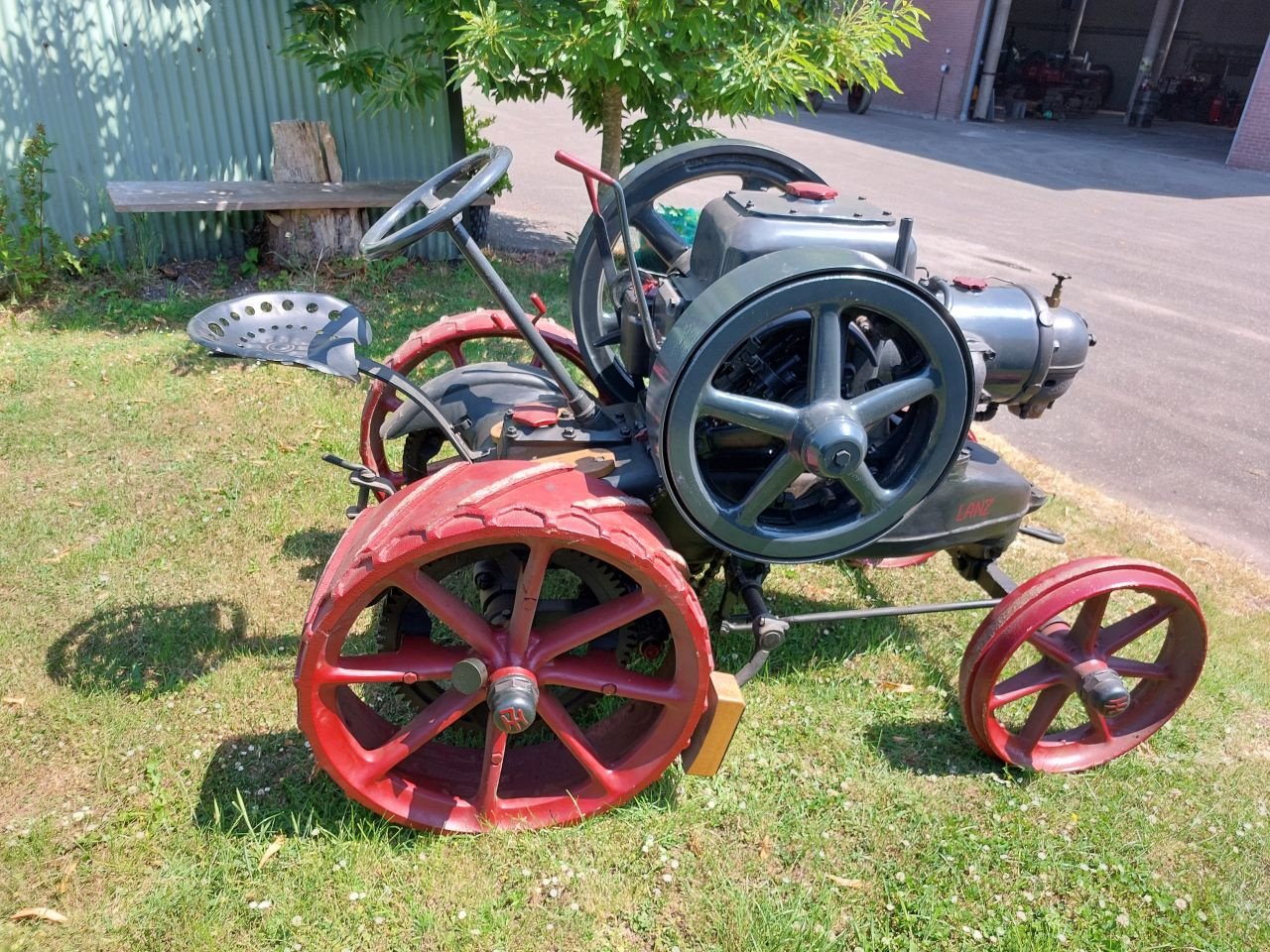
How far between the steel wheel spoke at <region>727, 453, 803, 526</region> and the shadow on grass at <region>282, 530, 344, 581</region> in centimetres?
180

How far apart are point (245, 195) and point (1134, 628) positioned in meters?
5.82

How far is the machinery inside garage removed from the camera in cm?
2233

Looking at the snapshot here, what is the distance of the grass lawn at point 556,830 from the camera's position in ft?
7.64

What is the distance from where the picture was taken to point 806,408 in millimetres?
2258

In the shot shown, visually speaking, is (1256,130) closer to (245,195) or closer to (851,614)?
(245,195)

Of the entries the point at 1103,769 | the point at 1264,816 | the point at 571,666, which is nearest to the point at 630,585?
the point at 571,666

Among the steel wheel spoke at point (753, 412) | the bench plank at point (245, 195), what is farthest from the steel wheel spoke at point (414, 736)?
the bench plank at point (245, 195)

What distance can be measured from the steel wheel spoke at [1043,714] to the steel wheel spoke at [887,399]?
1.13 m

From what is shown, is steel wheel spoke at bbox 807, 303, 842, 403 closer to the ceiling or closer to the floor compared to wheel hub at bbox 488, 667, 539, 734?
closer to the ceiling

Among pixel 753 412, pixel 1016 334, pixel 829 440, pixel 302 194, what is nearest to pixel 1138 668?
pixel 1016 334

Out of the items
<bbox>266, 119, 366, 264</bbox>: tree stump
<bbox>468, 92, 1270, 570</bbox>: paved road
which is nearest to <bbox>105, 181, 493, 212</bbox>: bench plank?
<bbox>266, 119, 366, 264</bbox>: tree stump

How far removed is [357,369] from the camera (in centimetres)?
259

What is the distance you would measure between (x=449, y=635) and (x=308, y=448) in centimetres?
156

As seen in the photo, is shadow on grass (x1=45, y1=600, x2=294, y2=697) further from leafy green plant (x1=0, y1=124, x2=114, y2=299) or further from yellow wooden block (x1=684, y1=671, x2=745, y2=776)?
leafy green plant (x1=0, y1=124, x2=114, y2=299)
